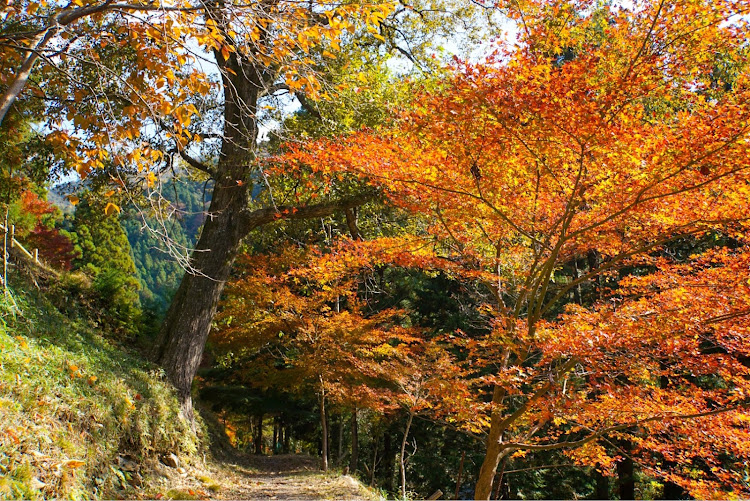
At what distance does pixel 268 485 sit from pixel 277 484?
0.20 meters

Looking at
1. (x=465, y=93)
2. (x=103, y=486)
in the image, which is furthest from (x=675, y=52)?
(x=103, y=486)

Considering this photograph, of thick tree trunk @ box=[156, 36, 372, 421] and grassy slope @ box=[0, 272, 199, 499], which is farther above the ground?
thick tree trunk @ box=[156, 36, 372, 421]

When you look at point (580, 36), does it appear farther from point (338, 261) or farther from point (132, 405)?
point (132, 405)

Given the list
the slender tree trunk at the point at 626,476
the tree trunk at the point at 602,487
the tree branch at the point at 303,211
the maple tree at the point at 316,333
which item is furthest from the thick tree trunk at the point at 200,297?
the tree trunk at the point at 602,487

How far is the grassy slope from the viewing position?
2.99 meters

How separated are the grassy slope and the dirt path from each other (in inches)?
23.7

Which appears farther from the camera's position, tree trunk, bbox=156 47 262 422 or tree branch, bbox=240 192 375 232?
tree branch, bbox=240 192 375 232

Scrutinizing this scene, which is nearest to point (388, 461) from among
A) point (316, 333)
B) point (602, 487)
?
point (602, 487)

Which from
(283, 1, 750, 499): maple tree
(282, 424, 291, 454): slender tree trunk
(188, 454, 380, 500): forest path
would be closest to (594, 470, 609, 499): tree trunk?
(283, 1, 750, 499): maple tree

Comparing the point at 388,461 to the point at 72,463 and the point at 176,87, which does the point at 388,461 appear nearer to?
the point at 72,463

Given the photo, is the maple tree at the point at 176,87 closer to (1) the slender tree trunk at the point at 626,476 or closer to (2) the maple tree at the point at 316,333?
(2) the maple tree at the point at 316,333

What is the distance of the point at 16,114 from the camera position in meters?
6.85

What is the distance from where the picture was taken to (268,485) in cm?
806

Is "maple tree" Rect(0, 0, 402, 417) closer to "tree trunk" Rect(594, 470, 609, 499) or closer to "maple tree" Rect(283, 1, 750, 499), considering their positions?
"maple tree" Rect(283, 1, 750, 499)
